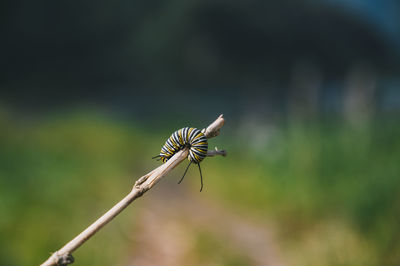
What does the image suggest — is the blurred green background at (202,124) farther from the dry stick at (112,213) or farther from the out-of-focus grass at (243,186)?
the dry stick at (112,213)

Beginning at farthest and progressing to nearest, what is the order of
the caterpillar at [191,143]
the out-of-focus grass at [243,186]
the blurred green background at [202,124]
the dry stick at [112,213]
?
the blurred green background at [202,124]
the out-of-focus grass at [243,186]
the caterpillar at [191,143]
the dry stick at [112,213]

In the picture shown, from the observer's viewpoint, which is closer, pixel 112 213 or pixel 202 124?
pixel 112 213

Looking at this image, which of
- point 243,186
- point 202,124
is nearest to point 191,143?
point 243,186

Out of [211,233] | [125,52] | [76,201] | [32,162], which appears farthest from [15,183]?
[125,52]

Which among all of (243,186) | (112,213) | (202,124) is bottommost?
(112,213)

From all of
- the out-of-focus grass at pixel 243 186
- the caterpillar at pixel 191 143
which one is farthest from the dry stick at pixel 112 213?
the out-of-focus grass at pixel 243 186

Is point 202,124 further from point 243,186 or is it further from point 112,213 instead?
point 112,213

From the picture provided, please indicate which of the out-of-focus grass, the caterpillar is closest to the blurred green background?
the out-of-focus grass
